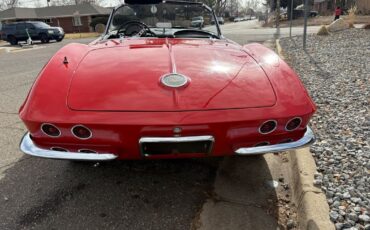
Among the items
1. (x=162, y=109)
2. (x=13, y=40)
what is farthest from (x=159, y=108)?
(x=13, y=40)

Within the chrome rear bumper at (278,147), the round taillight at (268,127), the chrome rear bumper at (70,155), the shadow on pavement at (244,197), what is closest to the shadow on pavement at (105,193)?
the shadow on pavement at (244,197)

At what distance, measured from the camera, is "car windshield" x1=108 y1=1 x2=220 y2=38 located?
13.0ft

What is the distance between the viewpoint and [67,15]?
50.4m

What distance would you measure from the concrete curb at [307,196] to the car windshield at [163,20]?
69.4 inches

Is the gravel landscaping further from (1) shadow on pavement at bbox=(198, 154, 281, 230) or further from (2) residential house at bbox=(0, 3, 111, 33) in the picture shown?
(2) residential house at bbox=(0, 3, 111, 33)

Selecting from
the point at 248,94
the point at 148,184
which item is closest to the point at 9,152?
the point at 148,184

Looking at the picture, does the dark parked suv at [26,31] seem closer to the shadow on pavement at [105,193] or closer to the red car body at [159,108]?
the shadow on pavement at [105,193]

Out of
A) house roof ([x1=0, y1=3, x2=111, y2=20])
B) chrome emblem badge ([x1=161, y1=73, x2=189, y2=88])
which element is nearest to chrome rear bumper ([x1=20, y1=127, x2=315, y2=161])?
chrome emblem badge ([x1=161, y1=73, x2=189, y2=88])

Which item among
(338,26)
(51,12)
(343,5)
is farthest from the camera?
(51,12)

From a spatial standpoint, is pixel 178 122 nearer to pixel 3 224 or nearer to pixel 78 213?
pixel 78 213

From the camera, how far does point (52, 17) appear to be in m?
51.4

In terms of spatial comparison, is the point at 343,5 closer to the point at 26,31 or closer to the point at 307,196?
the point at 26,31

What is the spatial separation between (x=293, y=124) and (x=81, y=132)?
56.1 inches

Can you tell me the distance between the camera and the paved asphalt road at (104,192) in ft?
8.04
